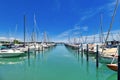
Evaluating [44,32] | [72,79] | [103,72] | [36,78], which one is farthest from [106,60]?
[44,32]

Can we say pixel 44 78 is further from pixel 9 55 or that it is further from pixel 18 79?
pixel 9 55

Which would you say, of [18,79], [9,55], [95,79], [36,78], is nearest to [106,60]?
[95,79]

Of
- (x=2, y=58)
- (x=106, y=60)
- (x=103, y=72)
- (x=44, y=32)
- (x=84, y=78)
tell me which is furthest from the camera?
(x=44, y=32)

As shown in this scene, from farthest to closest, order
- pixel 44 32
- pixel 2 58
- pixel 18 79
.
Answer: pixel 44 32 → pixel 2 58 → pixel 18 79

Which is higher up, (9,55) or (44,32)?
(44,32)

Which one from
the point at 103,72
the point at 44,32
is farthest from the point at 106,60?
the point at 44,32

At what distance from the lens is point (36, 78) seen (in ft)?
63.9

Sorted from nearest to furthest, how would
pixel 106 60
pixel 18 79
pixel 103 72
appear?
pixel 18 79, pixel 103 72, pixel 106 60

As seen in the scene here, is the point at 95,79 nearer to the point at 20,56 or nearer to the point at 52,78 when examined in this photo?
the point at 52,78

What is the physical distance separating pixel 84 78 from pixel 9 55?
1941 centimetres

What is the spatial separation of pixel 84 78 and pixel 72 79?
189 cm

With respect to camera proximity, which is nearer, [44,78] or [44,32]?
[44,78]

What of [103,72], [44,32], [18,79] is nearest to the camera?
[18,79]

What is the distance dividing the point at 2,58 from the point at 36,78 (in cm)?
1814
